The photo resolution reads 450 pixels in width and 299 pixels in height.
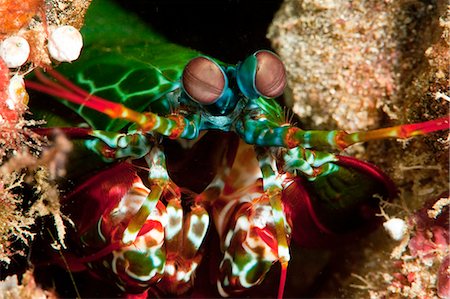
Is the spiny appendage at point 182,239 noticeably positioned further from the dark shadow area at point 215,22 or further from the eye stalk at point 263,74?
the dark shadow area at point 215,22

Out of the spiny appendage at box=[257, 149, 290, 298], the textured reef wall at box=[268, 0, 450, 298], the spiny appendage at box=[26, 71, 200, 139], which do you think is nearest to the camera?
the spiny appendage at box=[26, 71, 200, 139]

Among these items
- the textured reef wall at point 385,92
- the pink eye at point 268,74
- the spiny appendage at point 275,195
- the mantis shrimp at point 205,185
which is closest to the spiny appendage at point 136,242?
the mantis shrimp at point 205,185

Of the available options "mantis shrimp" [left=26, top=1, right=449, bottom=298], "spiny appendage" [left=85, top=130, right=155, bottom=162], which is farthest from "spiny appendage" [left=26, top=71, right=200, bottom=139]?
"spiny appendage" [left=85, top=130, right=155, bottom=162]

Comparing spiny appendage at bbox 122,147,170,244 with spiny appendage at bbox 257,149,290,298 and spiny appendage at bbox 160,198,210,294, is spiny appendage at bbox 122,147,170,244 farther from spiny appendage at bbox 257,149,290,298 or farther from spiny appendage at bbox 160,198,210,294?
spiny appendage at bbox 257,149,290,298

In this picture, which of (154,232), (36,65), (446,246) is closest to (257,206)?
(154,232)

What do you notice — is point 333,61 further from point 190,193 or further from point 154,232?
point 154,232
